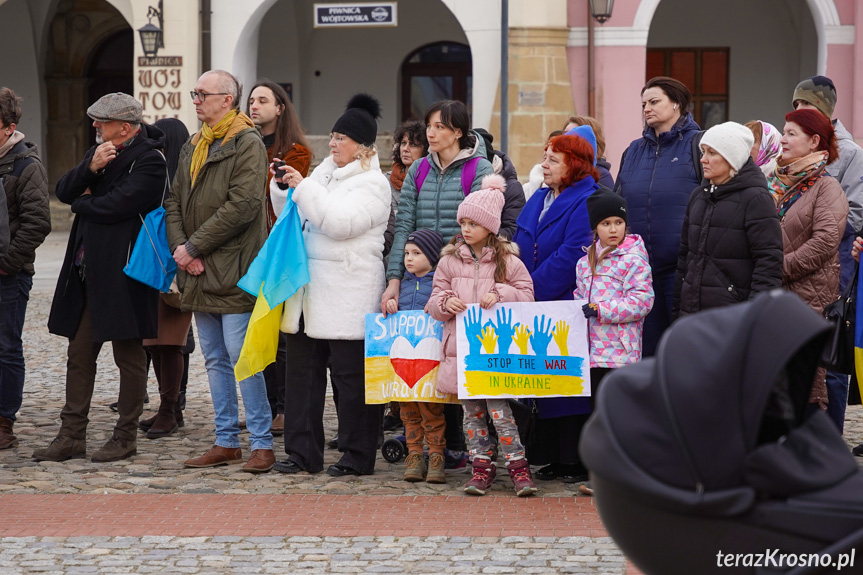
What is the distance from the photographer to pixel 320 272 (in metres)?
6.64

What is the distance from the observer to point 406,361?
643 centimetres

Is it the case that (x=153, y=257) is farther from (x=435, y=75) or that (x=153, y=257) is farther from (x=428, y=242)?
(x=435, y=75)

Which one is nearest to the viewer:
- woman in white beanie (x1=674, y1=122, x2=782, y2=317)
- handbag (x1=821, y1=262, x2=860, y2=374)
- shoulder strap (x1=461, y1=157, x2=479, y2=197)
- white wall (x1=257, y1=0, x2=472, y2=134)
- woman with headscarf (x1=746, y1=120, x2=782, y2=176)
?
woman in white beanie (x1=674, y1=122, x2=782, y2=317)

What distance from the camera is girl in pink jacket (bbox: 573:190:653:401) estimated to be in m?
6.12

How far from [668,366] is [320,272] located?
3.69 meters

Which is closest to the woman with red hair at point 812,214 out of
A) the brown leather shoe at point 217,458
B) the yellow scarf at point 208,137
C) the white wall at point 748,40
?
the yellow scarf at point 208,137

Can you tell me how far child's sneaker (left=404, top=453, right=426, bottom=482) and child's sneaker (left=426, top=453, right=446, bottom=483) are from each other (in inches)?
2.1

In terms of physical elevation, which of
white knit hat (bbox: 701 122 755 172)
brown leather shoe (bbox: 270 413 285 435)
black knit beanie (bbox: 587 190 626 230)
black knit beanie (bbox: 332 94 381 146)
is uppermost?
black knit beanie (bbox: 332 94 381 146)

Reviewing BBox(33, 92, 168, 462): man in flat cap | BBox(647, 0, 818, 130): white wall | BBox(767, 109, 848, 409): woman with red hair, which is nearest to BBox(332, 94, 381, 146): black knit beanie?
BBox(33, 92, 168, 462): man in flat cap

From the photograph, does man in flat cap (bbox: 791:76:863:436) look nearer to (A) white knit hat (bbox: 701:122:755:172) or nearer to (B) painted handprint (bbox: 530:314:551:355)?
(A) white knit hat (bbox: 701:122:755:172)

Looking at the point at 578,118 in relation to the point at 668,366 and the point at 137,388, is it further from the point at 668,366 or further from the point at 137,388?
the point at 668,366

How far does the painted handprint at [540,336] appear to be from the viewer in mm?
6188

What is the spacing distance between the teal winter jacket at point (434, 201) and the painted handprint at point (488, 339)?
2.22 ft

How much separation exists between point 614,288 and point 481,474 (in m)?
1.18
